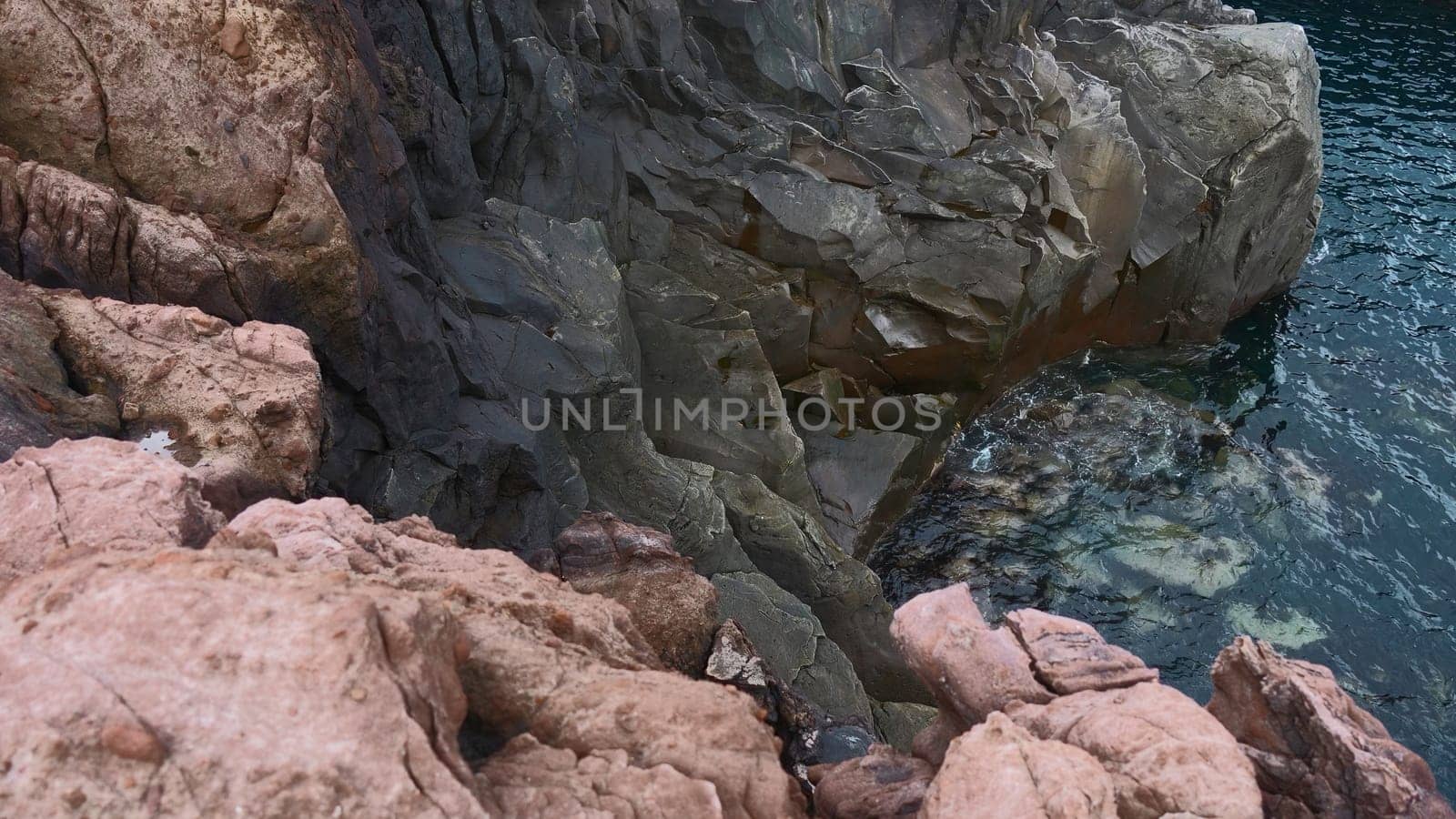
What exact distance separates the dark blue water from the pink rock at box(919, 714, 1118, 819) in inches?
568

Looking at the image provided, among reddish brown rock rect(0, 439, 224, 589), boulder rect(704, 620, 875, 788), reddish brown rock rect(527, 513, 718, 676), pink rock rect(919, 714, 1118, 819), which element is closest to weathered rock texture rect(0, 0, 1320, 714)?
reddish brown rock rect(0, 439, 224, 589)

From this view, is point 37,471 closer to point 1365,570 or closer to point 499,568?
point 499,568

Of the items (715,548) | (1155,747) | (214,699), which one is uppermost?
(214,699)

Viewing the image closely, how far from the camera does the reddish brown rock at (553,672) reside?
7.13 metres

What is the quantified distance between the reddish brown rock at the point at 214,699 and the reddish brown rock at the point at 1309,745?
6.88 metres

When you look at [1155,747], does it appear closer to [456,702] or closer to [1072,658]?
[1072,658]

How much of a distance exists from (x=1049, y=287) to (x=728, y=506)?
12.9 m

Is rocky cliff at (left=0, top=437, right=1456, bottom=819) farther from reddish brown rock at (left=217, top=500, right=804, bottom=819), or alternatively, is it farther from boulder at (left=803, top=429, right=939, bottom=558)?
boulder at (left=803, top=429, right=939, bottom=558)

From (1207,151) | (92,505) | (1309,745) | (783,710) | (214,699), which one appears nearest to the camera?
(214,699)

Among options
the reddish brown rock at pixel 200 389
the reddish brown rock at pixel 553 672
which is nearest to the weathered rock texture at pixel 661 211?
the reddish brown rock at pixel 200 389

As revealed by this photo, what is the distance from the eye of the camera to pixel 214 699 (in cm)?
554

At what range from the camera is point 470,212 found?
18953 mm

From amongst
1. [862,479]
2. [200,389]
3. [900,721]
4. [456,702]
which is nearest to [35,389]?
[200,389]

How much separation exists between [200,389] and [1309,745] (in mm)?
10851
